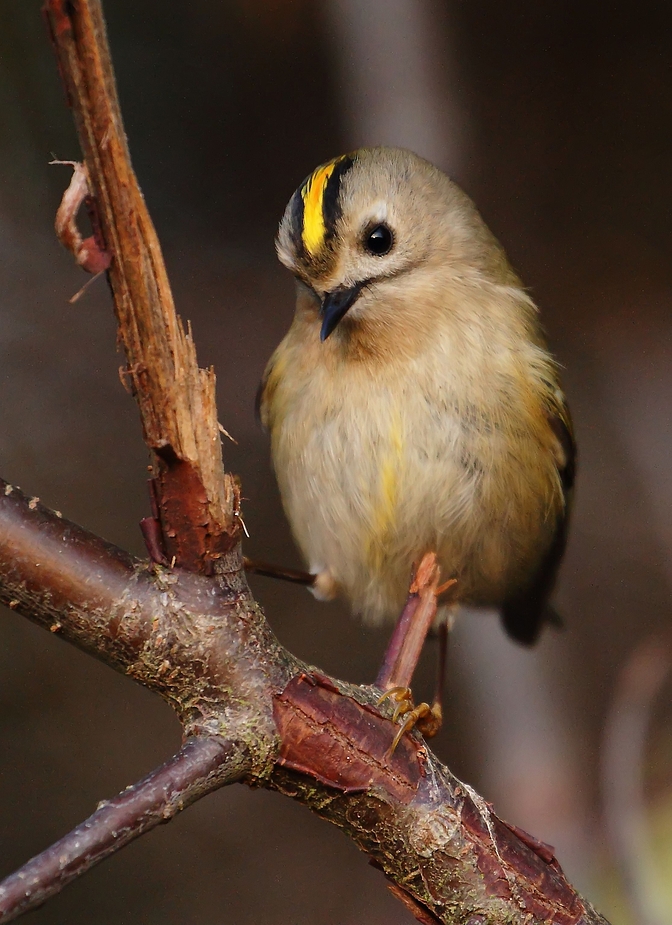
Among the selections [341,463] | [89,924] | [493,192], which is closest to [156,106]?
[493,192]

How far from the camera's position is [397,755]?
26.9 inches

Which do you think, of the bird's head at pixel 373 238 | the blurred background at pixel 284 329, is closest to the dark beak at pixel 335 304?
the bird's head at pixel 373 238

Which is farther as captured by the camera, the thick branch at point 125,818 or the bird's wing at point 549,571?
the bird's wing at point 549,571

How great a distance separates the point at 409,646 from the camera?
0.75 metres

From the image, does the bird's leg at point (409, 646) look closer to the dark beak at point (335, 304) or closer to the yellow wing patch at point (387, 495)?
the yellow wing patch at point (387, 495)

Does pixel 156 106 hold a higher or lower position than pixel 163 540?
higher

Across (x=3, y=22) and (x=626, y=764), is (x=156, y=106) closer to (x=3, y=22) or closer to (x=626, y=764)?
(x=3, y=22)

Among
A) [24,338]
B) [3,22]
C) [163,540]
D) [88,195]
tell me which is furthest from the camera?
[24,338]

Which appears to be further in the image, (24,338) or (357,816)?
(24,338)

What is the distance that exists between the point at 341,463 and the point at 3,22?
73 centimetres

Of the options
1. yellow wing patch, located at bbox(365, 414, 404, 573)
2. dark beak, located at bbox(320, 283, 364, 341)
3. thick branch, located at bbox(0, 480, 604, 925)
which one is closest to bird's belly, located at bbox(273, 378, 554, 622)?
yellow wing patch, located at bbox(365, 414, 404, 573)

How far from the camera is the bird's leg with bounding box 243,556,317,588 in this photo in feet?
3.38

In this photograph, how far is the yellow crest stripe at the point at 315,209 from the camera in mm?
858

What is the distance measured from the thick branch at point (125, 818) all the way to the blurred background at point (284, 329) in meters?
0.57
